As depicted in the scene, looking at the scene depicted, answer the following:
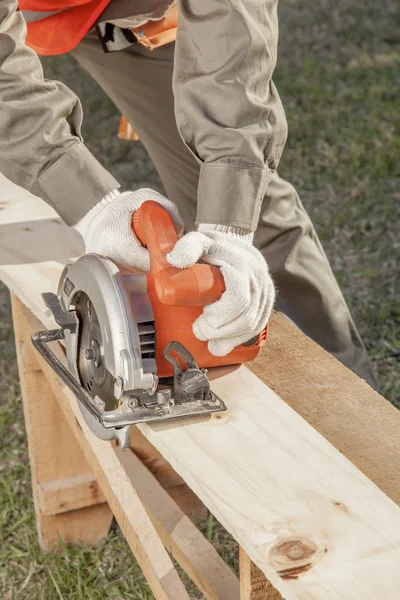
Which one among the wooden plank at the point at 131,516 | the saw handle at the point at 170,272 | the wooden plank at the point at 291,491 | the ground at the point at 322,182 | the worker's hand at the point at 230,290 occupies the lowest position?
the ground at the point at 322,182

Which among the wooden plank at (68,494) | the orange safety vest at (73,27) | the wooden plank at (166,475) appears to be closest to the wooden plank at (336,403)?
the wooden plank at (166,475)

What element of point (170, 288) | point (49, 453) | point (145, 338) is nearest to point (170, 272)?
point (170, 288)

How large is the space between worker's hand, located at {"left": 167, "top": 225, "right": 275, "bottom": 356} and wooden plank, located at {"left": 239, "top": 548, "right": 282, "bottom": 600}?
1.43 feet

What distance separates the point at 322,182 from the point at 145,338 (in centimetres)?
323

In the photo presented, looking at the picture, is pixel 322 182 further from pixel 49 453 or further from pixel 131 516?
pixel 131 516

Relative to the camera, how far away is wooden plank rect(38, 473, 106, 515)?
2.75 metres

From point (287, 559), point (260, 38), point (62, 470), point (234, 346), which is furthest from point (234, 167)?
point (62, 470)

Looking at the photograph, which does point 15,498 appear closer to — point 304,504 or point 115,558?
point 115,558

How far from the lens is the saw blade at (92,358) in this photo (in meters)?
1.77

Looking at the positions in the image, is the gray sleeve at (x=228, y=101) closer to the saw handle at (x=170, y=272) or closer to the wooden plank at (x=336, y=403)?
the saw handle at (x=170, y=272)

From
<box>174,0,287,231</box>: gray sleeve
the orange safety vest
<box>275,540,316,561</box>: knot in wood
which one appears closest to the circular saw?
<box>174,0,287,231</box>: gray sleeve

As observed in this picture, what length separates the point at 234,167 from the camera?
6.46 feet

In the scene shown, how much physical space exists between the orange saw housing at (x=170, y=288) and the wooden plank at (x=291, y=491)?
0.16 m

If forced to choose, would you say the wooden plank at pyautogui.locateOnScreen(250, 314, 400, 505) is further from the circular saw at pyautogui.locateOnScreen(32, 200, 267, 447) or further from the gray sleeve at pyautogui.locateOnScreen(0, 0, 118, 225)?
the gray sleeve at pyautogui.locateOnScreen(0, 0, 118, 225)
